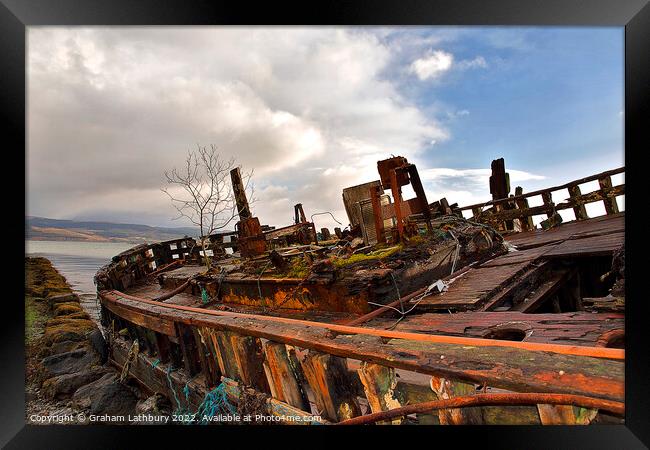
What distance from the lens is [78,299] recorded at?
16.2 m

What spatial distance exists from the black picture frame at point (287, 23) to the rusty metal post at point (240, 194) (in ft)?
11.6

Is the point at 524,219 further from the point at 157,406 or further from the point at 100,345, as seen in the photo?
the point at 100,345

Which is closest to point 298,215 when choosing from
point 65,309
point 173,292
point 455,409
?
point 173,292

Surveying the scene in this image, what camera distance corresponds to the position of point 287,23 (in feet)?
12.0

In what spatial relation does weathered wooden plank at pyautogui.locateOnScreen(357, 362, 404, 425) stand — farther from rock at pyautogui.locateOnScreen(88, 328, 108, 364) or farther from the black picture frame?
rock at pyautogui.locateOnScreen(88, 328, 108, 364)

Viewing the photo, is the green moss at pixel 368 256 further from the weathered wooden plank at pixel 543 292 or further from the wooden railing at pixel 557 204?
the wooden railing at pixel 557 204

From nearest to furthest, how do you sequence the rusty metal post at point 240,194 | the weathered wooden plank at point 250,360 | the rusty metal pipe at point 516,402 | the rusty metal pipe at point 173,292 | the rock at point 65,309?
1. the rusty metal pipe at point 516,402
2. the weathered wooden plank at point 250,360
3. the rusty metal post at point 240,194
4. the rusty metal pipe at point 173,292
5. the rock at point 65,309

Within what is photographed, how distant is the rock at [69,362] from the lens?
303 inches

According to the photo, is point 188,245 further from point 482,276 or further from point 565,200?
point 565,200

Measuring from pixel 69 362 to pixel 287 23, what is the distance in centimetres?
916

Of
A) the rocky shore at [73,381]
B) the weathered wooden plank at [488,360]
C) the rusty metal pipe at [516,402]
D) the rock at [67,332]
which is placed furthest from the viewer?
the rock at [67,332]

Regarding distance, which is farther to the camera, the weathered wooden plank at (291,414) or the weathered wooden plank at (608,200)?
the weathered wooden plank at (608,200)

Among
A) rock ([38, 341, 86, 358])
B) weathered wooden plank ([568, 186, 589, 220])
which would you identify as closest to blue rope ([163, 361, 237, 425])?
rock ([38, 341, 86, 358])

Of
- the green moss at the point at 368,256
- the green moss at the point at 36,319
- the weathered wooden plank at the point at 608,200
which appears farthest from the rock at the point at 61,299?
the weathered wooden plank at the point at 608,200
